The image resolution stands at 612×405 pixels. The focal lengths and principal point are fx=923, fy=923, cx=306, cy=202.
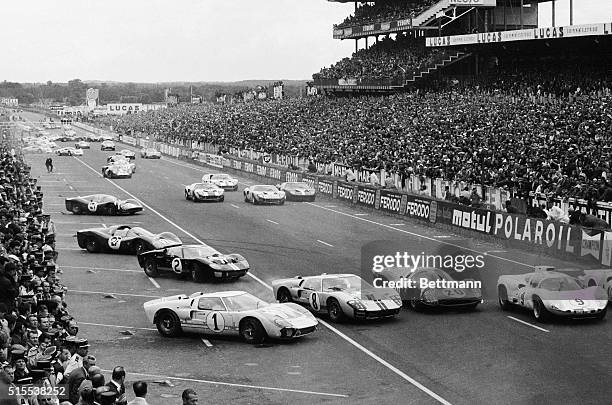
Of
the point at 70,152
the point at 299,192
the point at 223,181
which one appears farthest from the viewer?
the point at 70,152

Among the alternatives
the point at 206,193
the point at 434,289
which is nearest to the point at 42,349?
the point at 434,289

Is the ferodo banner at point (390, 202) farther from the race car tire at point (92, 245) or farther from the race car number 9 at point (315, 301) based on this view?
the race car number 9 at point (315, 301)

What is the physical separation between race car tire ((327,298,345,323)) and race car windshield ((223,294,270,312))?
222 cm

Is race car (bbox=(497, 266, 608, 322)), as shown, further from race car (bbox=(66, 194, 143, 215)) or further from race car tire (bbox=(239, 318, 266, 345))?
race car (bbox=(66, 194, 143, 215))

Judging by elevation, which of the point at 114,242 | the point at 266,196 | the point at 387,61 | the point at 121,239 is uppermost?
the point at 387,61

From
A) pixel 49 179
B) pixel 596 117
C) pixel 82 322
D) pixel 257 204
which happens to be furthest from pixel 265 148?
pixel 82 322

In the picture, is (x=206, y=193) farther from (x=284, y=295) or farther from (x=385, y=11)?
(x=385, y=11)

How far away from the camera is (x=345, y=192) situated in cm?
4888

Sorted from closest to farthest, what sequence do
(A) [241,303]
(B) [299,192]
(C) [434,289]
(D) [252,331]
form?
(D) [252,331] → (A) [241,303] → (C) [434,289] → (B) [299,192]

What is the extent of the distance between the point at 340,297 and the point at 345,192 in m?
27.1

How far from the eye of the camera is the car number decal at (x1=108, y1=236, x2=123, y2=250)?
32656mm

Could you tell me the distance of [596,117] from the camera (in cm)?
3972

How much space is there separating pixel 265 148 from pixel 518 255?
4331 centimetres

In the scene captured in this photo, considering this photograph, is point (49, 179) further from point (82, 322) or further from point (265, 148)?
point (82, 322)
